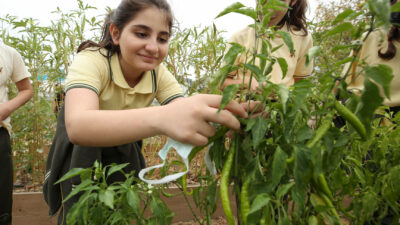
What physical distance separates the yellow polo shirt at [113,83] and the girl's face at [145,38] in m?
0.09

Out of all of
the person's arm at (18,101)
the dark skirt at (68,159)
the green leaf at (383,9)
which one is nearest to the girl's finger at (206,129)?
the green leaf at (383,9)

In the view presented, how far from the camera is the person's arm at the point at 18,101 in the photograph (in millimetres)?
1689

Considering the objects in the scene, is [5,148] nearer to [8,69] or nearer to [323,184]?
[8,69]

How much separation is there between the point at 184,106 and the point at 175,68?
1.91 meters

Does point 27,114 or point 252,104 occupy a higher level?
point 252,104

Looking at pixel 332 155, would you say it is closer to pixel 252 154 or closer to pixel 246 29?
pixel 252 154

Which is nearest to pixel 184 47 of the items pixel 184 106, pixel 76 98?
pixel 76 98

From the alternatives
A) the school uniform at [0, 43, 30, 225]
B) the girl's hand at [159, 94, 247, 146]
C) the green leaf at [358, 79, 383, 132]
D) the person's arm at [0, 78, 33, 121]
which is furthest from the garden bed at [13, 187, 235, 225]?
the green leaf at [358, 79, 383, 132]

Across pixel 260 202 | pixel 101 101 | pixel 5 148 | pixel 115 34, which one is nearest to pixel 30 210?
pixel 5 148

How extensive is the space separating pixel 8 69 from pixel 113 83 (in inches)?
42.7

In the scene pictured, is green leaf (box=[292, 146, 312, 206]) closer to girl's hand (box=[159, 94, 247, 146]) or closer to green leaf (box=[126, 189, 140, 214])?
girl's hand (box=[159, 94, 247, 146])

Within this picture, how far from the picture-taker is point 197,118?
0.58m

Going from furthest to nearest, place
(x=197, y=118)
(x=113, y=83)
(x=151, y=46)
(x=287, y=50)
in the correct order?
1. (x=287, y=50)
2. (x=113, y=83)
3. (x=151, y=46)
4. (x=197, y=118)

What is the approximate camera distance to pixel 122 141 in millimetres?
691
